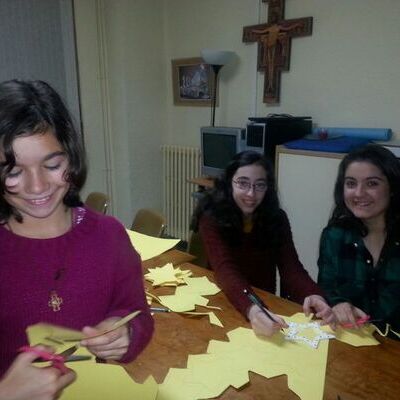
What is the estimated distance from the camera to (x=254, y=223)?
1.69 metres

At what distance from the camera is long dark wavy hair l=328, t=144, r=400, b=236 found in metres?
1.45

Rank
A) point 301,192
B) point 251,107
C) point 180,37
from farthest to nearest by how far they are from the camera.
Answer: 1. point 180,37
2. point 251,107
3. point 301,192

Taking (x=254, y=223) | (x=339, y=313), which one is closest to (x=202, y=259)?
(x=254, y=223)

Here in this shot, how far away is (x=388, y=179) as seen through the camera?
145cm

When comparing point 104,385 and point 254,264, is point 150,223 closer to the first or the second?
point 254,264

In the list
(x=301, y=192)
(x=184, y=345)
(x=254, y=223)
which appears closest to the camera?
(x=184, y=345)

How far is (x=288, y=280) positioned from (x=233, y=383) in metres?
0.70

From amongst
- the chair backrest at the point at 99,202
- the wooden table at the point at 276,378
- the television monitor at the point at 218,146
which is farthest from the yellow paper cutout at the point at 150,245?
the television monitor at the point at 218,146

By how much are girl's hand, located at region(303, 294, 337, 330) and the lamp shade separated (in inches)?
99.3

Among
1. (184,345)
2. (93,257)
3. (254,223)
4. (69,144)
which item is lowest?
(184,345)

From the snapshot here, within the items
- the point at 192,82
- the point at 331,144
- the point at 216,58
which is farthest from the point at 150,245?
the point at 192,82

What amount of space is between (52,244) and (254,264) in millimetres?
1060

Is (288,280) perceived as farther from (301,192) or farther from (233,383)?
(301,192)

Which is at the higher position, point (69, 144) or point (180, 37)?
point (180, 37)
